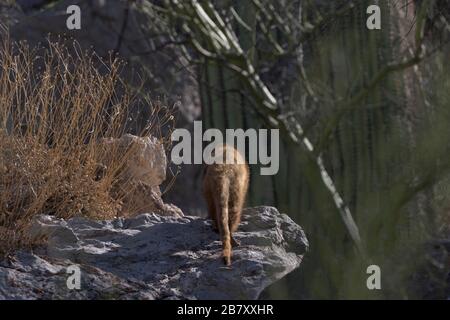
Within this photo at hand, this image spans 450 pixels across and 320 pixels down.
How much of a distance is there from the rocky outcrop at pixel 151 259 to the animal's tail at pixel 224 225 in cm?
8

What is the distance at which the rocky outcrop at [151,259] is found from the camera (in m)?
6.26

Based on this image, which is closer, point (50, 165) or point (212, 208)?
point (212, 208)

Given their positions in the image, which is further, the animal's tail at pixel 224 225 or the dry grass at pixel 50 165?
the dry grass at pixel 50 165

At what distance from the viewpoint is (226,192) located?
21.9ft

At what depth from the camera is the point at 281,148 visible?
1084 centimetres

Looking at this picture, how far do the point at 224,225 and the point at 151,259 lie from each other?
0.47 metres

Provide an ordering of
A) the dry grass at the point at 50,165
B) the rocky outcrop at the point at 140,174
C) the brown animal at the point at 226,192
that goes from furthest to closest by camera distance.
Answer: the rocky outcrop at the point at 140,174, the dry grass at the point at 50,165, the brown animal at the point at 226,192

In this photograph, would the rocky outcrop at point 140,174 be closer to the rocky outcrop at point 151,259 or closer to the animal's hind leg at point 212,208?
the rocky outcrop at point 151,259

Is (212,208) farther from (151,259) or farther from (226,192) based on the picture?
(151,259)

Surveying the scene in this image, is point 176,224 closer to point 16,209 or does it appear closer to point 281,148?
point 16,209

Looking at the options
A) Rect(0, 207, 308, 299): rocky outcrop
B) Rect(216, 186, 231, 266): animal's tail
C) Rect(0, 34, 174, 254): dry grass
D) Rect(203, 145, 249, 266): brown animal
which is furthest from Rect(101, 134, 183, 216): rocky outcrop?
Rect(216, 186, 231, 266): animal's tail

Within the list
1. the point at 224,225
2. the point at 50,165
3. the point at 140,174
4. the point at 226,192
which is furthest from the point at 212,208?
the point at 140,174

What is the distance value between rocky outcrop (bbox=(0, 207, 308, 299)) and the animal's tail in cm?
8

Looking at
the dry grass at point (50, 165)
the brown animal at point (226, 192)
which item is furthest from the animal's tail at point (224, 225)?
the dry grass at point (50, 165)
